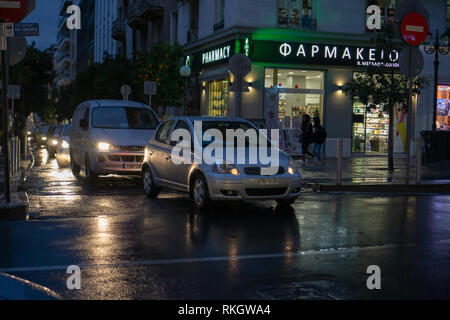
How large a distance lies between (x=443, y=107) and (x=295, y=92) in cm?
717

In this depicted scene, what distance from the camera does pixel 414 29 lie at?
1573 centimetres

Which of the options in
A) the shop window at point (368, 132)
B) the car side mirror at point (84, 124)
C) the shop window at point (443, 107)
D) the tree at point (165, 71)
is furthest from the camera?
the tree at point (165, 71)

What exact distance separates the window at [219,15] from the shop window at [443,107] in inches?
407

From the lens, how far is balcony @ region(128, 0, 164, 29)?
3972 cm

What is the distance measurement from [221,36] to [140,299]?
2333 cm

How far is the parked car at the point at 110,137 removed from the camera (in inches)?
583

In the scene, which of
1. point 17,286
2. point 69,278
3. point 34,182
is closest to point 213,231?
point 69,278

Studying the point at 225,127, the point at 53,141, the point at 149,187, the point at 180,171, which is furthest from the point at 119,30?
the point at 180,171

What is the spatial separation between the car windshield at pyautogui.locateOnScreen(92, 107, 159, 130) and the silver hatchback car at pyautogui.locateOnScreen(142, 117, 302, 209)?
14.1 feet

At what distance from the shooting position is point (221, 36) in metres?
27.4

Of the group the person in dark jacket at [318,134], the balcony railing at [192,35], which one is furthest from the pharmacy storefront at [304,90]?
the balcony railing at [192,35]

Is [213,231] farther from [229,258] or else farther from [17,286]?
[17,286]

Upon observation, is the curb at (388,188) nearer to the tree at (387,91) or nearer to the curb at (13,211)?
the tree at (387,91)
